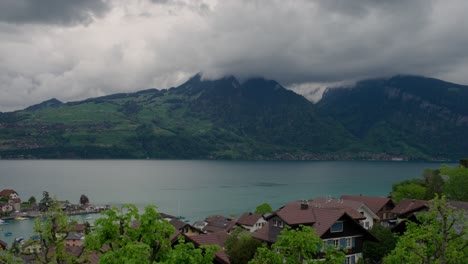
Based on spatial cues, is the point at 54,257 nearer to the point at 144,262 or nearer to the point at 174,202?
the point at 144,262

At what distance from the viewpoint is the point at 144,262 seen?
11969mm

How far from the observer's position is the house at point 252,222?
255 feet

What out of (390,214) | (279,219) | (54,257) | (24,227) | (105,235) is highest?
(105,235)

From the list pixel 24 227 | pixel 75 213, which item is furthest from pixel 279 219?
pixel 75 213

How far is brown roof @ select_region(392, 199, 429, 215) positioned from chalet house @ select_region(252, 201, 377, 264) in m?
27.9

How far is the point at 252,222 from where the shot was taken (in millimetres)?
79250

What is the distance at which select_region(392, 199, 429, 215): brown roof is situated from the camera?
64375mm

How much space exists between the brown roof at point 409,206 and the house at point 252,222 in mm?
24064

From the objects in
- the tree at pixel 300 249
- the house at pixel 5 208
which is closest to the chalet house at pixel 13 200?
the house at pixel 5 208

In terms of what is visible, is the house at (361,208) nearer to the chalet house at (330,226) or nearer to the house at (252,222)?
the house at (252,222)

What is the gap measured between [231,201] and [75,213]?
5433cm

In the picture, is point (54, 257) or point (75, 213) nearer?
point (54, 257)

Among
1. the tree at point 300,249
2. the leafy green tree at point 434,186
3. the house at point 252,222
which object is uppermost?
the tree at point 300,249

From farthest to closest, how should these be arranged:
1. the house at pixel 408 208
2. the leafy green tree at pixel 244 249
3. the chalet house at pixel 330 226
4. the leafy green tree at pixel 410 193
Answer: the leafy green tree at pixel 410 193 < the house at pixel 408 208 < the leafy green tree at pixel 244 249 < the chalet house at pixel 330 226
